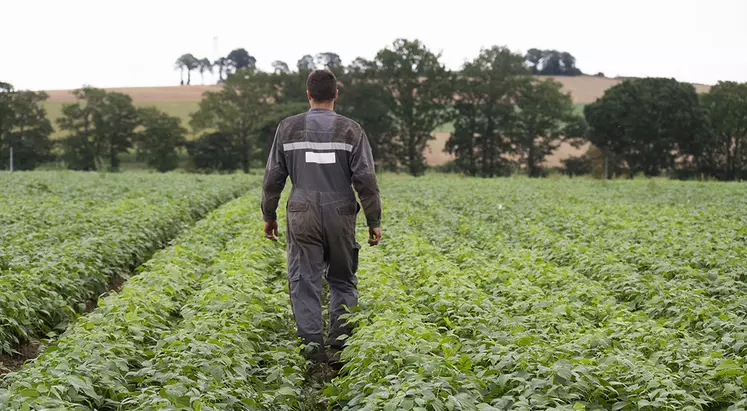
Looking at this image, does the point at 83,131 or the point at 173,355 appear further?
the point at 83,131

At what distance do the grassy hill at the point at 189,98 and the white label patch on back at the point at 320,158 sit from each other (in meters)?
63.0

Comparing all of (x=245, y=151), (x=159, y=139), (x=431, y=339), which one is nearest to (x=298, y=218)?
(x=431, y=339)

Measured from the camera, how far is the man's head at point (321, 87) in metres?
6.04

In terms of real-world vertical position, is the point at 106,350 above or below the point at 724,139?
below

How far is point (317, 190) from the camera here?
591 cm

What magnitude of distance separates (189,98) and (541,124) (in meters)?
56.5

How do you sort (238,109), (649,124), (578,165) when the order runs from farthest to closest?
(238,109)
(578,165)
(649,124)

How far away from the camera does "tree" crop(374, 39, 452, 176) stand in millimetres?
63062

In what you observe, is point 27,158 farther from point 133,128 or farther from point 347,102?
point 347,102

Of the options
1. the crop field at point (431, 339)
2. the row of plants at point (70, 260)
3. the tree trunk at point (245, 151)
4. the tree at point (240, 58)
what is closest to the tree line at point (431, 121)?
the tree trunk at point (245, 151)

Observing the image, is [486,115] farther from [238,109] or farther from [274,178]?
[274,178]

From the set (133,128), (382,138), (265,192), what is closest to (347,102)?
(382,138)

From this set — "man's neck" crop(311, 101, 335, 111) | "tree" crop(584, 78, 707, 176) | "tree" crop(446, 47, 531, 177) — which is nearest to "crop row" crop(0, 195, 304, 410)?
"man's neck" crop(311, 101, 335, 111)

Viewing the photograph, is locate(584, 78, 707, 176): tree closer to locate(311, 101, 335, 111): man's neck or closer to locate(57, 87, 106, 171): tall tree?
locate(57, 87, 106, 171): tall tree
